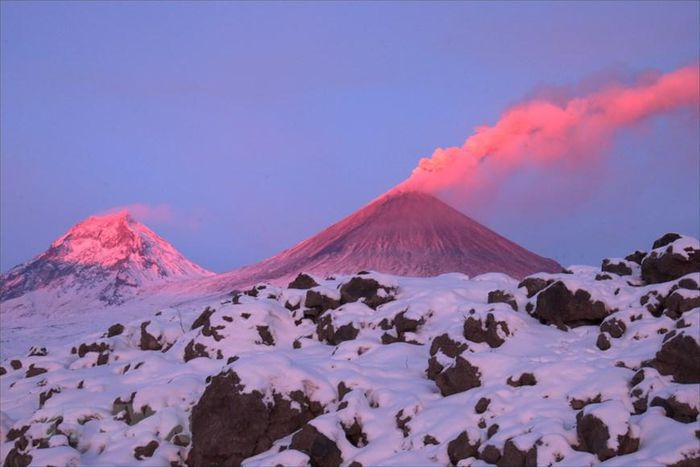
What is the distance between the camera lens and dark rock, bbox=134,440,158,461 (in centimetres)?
1823

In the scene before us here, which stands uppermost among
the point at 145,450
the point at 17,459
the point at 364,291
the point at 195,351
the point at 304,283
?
the point at 304,283

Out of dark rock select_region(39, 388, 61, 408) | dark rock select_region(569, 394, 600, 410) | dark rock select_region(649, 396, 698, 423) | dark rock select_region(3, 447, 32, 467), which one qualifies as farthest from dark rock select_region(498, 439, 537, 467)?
dark rock select_region(39, 388, 61, 408)

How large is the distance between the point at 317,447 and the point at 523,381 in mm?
5283

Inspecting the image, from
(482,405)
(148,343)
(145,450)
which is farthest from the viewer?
(148,343)

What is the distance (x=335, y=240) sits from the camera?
7925 cm

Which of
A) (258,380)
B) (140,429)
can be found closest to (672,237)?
(258,380)

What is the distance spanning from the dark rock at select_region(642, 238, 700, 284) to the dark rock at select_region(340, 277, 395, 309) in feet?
31.3

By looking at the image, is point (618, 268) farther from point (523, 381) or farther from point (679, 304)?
point (523, 381)

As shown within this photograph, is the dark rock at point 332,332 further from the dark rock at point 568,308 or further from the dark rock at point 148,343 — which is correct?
the dark rock at point 148,343

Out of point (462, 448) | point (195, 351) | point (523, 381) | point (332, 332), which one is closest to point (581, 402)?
point (523, 381)

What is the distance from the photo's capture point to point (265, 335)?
→ 85.5ft

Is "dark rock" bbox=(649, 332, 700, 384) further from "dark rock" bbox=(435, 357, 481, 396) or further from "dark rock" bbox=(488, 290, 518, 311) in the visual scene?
"dark rock" bbox=(488, 290, 518, 311)

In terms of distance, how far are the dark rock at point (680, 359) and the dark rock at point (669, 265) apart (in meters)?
6.54

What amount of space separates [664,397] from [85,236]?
350 ft
